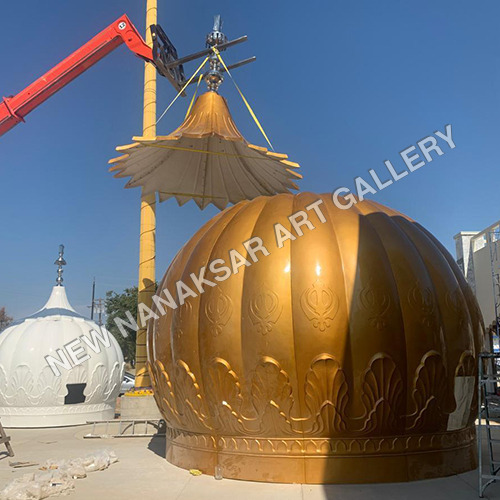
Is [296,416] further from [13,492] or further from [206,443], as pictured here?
[13,492]

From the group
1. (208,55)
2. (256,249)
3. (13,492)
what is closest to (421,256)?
(256,249)

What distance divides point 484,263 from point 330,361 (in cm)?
1641

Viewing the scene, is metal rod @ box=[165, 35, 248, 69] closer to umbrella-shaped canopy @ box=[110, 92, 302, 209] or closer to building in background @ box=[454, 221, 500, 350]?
umbrella-shaped canopy @ box=[110, 92, 302, 209]

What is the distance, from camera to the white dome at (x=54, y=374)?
13.0 m

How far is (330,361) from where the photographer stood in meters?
5.53

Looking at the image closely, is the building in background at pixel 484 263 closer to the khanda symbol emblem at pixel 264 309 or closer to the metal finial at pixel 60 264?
the khanda symbol emblem at pixel 264 309

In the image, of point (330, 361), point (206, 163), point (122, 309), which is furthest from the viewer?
point (122, 309)

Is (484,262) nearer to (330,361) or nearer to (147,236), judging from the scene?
(147,236)

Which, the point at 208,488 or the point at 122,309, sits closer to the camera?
the point at 208,488

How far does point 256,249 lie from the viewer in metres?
6.18

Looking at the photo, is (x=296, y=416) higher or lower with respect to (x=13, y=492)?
higher

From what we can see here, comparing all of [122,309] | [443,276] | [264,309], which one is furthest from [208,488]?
[122,309]

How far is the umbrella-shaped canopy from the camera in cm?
1078

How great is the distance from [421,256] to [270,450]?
3.12 meters
